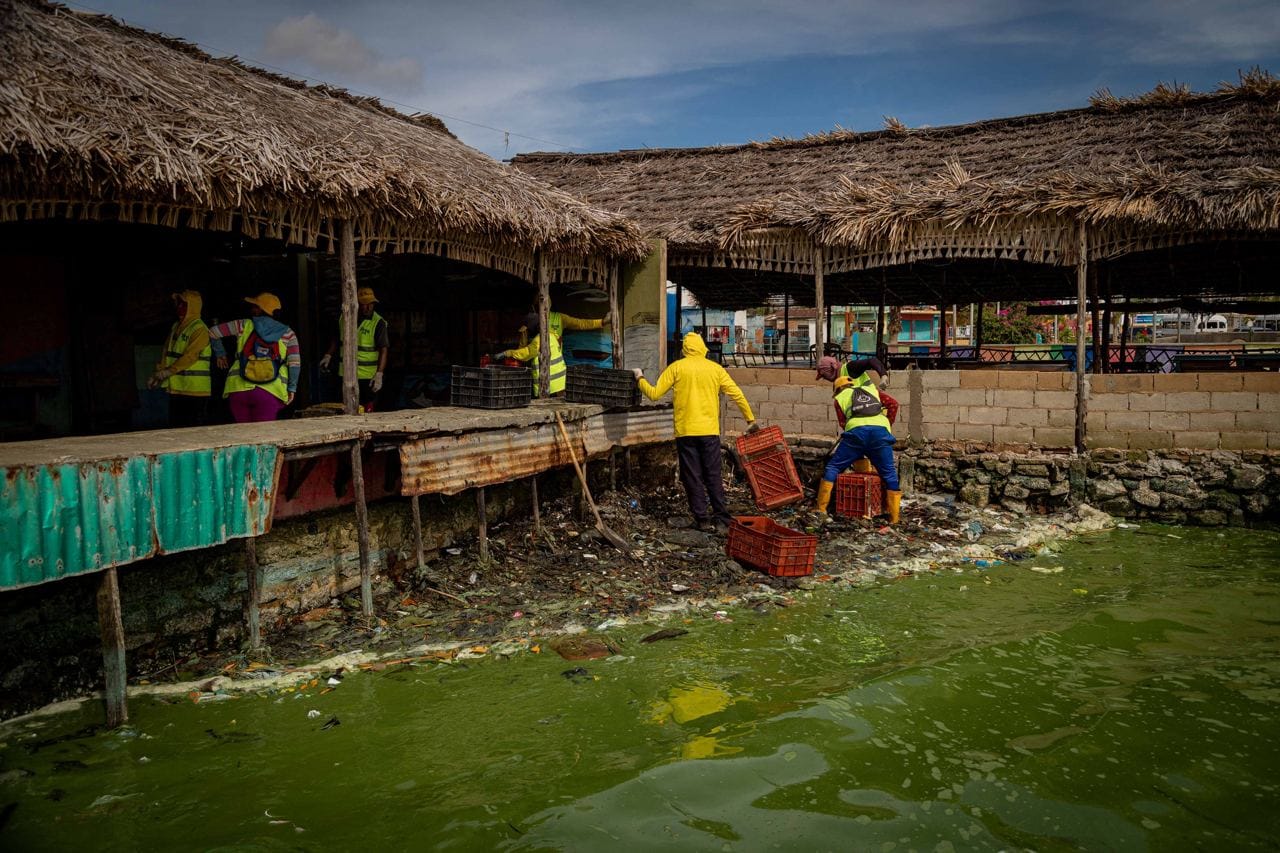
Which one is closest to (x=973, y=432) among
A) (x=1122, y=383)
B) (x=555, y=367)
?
(x=1122, y=383)

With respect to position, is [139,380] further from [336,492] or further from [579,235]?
[579,235]

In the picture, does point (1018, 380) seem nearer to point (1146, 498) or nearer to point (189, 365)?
point (1146, 498)

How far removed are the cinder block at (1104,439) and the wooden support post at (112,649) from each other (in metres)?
9.85

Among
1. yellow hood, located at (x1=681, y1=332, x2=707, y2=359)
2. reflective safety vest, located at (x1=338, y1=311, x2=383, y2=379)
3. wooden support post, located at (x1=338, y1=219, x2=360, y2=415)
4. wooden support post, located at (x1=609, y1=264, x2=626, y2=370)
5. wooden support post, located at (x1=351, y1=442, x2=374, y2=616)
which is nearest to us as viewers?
wooden support post, located at (x1=351, y1=442, x2=374, y2=616)

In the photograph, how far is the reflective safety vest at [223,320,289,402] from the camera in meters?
7.11

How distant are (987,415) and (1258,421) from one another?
9.19 ft

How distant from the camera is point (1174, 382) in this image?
9.62 metres

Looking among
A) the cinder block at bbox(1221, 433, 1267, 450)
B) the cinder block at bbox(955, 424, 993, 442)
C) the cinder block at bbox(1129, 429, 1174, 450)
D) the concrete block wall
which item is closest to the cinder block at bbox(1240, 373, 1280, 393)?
the concrete block wall

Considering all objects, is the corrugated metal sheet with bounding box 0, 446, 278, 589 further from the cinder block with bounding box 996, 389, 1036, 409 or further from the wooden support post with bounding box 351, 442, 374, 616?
the cinder block with bounding box 996, 389, 1036, 409

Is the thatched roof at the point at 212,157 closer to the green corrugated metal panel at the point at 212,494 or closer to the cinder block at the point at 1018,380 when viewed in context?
the green corrugated metal panel at the point at 212,494

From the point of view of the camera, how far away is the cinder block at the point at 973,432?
10484 mm

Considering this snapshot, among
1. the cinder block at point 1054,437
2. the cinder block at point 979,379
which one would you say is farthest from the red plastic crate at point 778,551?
the cinder block at point 1054,437

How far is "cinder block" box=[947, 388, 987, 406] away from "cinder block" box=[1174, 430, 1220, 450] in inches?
83.2

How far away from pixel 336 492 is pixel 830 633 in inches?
156
